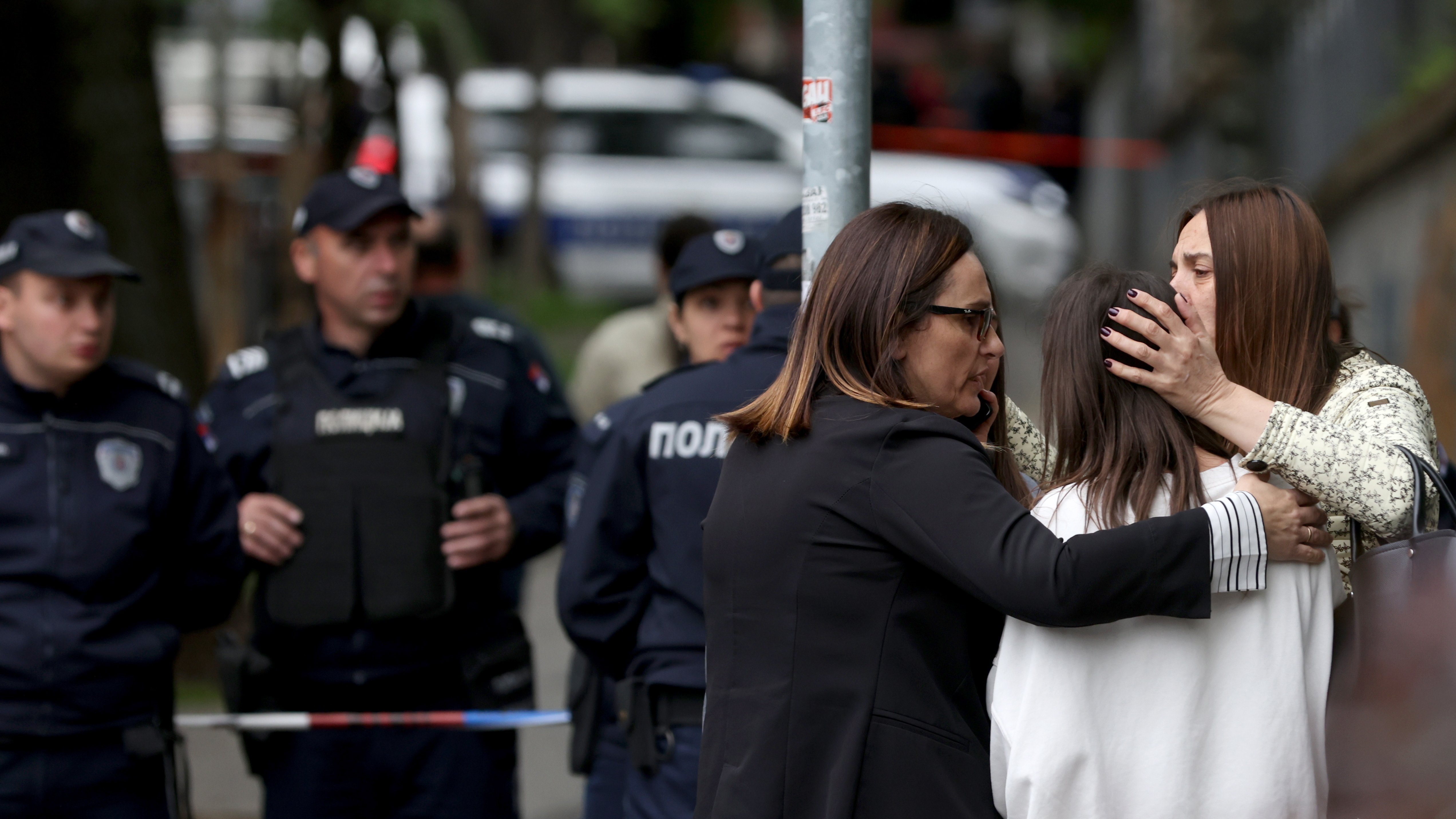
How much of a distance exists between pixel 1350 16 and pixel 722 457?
8600 millimetres

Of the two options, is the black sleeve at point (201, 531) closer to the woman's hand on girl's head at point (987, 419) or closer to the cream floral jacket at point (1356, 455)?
the woman's hand on girl's head at point (987, 419)

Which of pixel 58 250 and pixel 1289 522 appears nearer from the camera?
pixel 1289 522

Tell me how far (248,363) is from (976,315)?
8.84 ft

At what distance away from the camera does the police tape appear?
165 inches

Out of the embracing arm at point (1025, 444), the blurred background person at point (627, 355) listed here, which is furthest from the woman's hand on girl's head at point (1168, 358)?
the blurred background person at point (627, 355)

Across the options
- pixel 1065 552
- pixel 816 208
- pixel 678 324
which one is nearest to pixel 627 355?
pixel 678 324

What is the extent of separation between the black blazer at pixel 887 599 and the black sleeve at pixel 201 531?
7.19ft

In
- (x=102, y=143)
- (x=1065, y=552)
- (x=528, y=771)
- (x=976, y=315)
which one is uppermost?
(x=102, y=143)

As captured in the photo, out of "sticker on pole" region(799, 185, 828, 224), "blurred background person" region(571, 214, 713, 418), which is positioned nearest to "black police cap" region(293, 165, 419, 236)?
"sticker on pole" region(799, 185, 828, 224)

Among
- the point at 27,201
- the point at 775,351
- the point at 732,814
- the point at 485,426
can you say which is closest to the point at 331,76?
the point at 27,201

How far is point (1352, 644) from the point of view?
8.02ft

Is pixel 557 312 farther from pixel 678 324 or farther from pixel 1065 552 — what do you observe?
pixel 1065 552

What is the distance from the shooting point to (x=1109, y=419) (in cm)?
250

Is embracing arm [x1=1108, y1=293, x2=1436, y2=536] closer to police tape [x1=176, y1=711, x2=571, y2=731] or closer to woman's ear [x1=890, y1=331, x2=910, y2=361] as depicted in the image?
woman's ear [x1=890, y1=331, x2=910, y2=361]
